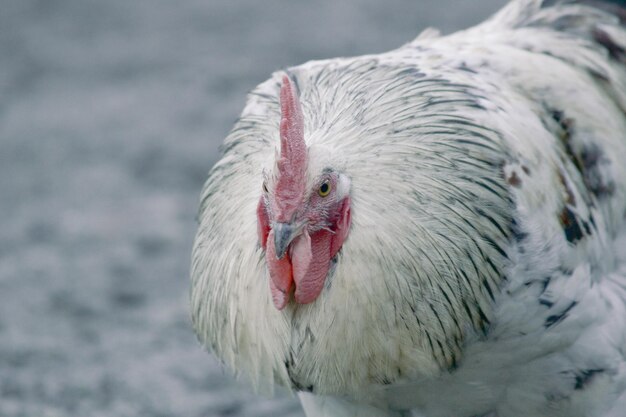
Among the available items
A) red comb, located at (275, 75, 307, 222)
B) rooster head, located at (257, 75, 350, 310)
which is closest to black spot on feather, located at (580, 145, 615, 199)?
rooster head, located at (257, 75, 350, 310)

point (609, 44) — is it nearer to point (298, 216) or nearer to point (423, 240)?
point (423, 240)

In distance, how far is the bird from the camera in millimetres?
3299

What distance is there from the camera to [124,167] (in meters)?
7.30

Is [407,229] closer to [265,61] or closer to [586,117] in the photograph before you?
[586,117]

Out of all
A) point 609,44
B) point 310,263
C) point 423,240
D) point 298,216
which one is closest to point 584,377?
point 423,240

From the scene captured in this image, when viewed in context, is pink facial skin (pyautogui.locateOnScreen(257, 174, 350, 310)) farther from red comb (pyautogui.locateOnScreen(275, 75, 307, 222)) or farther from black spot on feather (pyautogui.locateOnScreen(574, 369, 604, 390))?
black spot on feather (pyautogui.locateOnScreen(574, 369, 604, 390))

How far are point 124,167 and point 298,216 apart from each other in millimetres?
4334

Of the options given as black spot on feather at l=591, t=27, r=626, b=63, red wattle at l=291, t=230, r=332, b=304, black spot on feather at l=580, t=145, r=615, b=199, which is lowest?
red wattle at l=291, t=230, r=332, b=304

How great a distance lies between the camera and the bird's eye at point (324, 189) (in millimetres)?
3201

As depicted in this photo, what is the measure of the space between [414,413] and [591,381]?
2.15ft

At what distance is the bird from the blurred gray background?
6.16 feet

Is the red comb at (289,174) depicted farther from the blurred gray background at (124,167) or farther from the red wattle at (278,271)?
the blurred gray background at (124,167)

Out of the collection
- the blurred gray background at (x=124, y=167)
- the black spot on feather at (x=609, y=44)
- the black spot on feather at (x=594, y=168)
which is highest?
the blurred gray background at (x=124, y=167)

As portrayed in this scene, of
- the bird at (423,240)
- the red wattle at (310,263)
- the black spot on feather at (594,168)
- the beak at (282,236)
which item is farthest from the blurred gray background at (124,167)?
the beak at (282,236)
